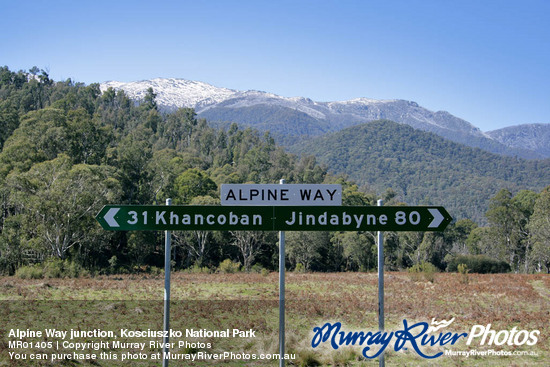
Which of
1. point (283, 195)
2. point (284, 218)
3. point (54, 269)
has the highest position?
point (283, 195)

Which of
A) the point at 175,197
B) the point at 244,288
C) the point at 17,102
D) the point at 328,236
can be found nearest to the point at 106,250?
the point at 175,197

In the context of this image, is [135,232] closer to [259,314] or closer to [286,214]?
[259,314]

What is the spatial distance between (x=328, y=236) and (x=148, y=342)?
158 ft

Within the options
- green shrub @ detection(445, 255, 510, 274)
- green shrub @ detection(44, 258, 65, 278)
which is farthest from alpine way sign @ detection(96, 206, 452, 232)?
green shrub @ detection(445, 255, 510, 274)

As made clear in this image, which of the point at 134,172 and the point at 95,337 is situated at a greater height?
the point at 134,172

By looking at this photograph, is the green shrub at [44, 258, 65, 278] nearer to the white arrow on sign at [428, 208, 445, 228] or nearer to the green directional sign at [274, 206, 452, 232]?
the green directional sign at [274, 206, 452, 232]

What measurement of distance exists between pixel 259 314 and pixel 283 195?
30.3ft

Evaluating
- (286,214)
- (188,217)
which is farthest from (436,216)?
(188,217)

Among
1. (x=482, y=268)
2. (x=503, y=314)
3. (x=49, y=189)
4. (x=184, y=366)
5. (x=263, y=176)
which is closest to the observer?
(x=184, y=366)

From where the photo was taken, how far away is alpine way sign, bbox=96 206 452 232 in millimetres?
6855

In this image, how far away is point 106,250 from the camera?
49562mm

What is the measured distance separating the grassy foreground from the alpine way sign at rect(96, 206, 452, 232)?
12.0 ft

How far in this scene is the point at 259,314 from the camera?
15.2m

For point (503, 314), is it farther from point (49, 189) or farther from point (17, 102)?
point (17, 102)
